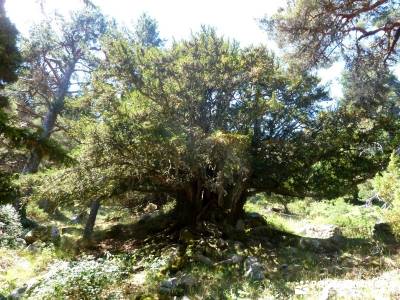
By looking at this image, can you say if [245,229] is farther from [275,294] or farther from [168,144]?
[275,294]

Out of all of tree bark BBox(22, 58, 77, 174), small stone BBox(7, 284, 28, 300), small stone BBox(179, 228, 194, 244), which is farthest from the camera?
tree bark BBox(22, 58, 77, 174)

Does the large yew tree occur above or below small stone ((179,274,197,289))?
above

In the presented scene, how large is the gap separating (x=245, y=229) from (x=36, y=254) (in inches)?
260

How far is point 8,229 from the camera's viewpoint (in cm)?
1230

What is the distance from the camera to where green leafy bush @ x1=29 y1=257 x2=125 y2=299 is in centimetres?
671

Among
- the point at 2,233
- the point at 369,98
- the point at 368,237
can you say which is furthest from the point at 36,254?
the point at 369,98

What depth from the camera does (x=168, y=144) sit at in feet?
31.2

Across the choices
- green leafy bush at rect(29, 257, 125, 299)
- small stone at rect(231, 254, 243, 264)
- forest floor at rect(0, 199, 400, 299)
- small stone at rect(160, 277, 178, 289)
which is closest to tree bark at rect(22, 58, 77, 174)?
forest floor at rect(0, 199, 400, 299)

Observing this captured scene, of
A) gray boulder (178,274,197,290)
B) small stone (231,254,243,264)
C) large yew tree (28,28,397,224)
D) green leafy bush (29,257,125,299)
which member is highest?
large yew tree (28,28,397,224)

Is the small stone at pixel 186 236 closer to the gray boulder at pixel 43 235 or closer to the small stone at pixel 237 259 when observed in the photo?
the small stone at pixel 237 259

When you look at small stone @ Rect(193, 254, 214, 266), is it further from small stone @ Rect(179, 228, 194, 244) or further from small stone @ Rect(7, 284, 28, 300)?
small stone @ Rect(7, 284, 28, 300)

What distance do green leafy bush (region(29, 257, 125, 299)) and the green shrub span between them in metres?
5.04

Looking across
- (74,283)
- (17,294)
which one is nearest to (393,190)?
(74,283)

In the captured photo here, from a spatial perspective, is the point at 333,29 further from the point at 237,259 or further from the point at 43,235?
the point at 43,235
